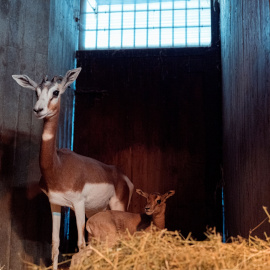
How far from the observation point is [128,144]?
709 centimetres

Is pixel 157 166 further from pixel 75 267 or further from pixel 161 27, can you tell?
pixel 75 267

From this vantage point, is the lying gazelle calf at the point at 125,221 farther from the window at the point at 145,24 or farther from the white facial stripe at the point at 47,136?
the window at the point at 145,24

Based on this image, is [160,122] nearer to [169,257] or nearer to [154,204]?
[154,204]

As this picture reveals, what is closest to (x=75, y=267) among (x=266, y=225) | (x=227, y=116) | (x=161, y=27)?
(x=266, y=225)

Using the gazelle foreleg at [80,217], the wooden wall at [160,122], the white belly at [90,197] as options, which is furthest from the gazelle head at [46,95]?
the wooden wall at [160,122]

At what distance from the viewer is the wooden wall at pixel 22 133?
5.04m

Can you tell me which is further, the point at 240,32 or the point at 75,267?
the point at 240,32

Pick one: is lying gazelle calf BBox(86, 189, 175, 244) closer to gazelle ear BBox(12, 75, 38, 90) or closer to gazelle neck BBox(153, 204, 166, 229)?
gazelle neck BBox(153, 204, 166, 229)

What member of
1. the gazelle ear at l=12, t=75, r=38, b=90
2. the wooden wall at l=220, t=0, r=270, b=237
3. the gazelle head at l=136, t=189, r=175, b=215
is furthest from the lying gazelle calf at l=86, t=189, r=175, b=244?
the gazelle ear at l=12, t=75, r=38, b=90

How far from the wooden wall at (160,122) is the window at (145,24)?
0.90 feet

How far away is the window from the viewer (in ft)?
24.3

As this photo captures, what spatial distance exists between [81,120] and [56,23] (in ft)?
5.54

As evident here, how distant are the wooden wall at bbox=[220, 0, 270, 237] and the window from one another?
105cm

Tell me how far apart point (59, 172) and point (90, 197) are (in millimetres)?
585
